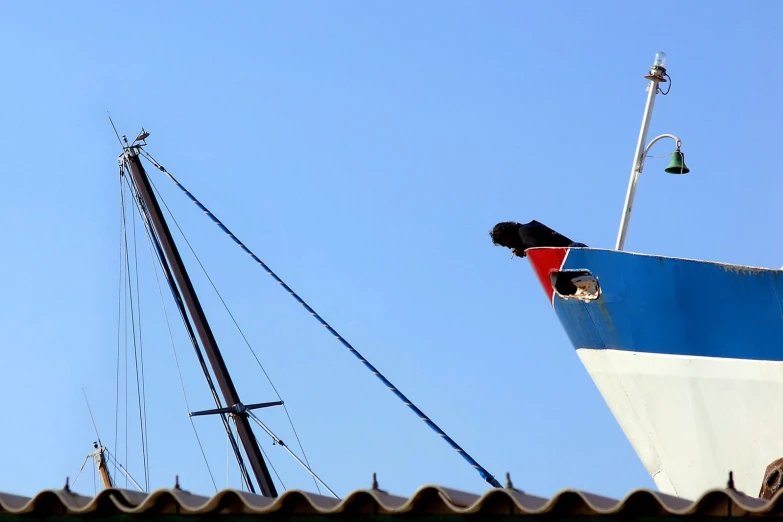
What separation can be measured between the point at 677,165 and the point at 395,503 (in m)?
9.48

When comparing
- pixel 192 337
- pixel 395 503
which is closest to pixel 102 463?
pixel 192 337

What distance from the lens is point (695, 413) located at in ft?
53.7

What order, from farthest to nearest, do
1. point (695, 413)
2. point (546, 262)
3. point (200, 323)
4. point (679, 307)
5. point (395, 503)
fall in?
point (200, 323) < point (546, 262) < point (695, 413) < point (679, 307) < point (395, 503)

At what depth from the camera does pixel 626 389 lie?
56.2ft

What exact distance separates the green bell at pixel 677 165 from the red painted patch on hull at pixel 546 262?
1647 millimetres

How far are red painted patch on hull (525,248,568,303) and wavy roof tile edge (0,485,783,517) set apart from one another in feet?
29.2

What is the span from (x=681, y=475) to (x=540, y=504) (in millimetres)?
8855

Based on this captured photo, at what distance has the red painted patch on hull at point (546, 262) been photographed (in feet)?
56.5

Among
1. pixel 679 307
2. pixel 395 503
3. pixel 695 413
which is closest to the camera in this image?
pixel 395 503

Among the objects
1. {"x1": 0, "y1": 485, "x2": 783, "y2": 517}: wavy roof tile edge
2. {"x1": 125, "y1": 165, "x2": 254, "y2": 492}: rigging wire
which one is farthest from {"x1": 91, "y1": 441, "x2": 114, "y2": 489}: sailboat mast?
{"x1": 0, "y1": 485, "x2": 783, "y2": 517}: wavy roof tile edge

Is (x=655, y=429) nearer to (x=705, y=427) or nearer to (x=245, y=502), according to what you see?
(x=705, y=427)

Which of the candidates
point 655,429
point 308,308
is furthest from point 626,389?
point 308,308

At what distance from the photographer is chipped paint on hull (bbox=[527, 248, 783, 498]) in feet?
51.3

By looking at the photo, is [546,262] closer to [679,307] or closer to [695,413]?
[679,307]
